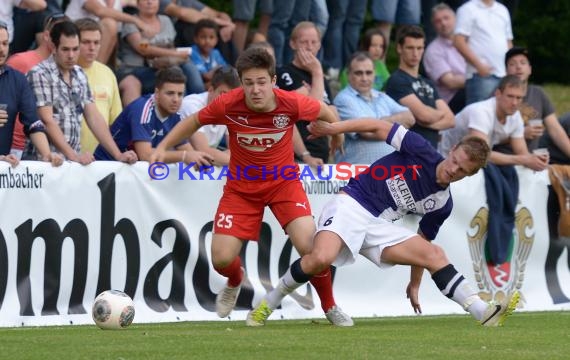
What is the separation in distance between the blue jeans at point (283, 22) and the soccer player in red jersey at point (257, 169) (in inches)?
199

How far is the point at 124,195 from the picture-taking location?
37.8 ft

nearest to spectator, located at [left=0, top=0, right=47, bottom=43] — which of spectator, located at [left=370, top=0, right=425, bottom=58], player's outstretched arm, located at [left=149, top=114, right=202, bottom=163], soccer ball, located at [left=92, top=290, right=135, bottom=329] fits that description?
player's outstretched arm, located at [left=149, top=114, right=202, bottom=163]

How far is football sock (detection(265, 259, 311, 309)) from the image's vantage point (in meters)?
10.1

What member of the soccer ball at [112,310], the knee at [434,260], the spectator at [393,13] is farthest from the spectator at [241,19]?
the soccer ball at [112,310]

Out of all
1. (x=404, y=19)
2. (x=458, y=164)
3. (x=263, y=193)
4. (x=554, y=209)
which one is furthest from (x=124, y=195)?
(x=404, y=19)

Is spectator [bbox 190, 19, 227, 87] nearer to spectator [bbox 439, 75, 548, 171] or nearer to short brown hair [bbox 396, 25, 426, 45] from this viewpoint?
short brown hair [bbox 396, 25, 426, 45]

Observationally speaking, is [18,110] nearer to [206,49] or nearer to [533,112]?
[206,49]

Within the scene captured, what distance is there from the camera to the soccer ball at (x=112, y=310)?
30.8 feet

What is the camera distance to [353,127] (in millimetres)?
10289

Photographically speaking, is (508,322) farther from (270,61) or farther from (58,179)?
(58,179)

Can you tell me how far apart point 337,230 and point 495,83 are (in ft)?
19.1

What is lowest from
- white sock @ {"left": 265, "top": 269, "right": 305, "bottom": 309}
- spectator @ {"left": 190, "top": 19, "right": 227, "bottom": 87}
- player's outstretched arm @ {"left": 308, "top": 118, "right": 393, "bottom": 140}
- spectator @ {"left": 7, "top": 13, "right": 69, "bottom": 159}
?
white sock @ {"left": 265, "top": 269, "right": 305, "bottom": 309}

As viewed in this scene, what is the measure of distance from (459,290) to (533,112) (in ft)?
15.5

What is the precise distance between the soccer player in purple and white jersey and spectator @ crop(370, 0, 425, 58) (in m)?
6.38
